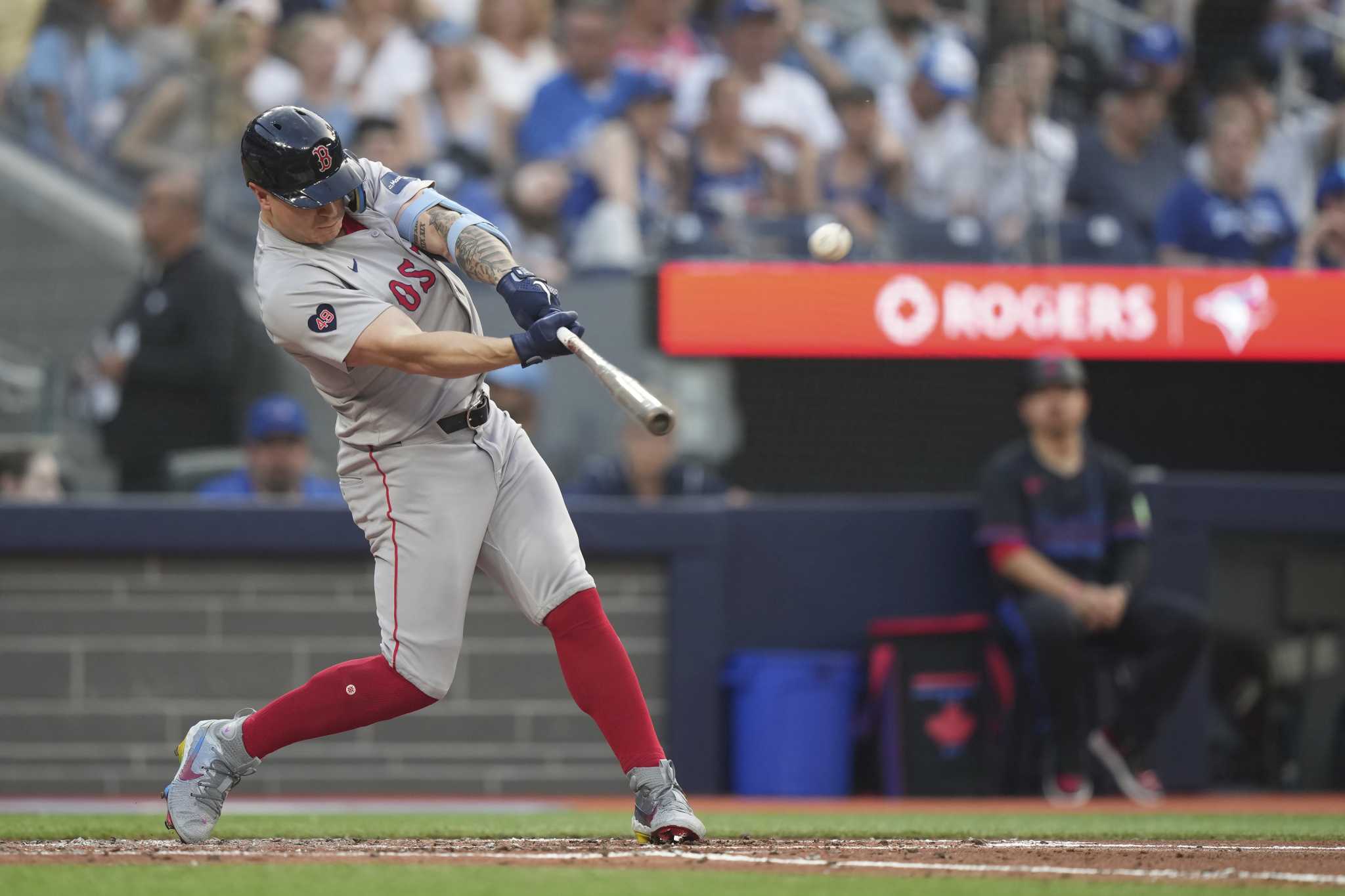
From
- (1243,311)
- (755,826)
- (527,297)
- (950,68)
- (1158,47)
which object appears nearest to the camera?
(527,297)

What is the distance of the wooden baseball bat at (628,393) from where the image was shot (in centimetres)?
370

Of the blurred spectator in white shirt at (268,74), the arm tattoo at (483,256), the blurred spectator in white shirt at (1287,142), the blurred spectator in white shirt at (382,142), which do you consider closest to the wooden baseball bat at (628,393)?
the arm tattoo at (483,256)

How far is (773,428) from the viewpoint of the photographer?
8.62 metres

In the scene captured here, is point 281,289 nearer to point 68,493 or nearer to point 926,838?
point 926,838

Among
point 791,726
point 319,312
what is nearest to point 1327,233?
point 791,726

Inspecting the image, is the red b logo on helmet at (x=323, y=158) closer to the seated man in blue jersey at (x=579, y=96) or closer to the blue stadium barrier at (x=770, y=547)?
the blue stadium barrier at (x=770, y=547)

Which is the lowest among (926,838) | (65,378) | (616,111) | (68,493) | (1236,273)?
(926,838)

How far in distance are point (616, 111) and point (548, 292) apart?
5.32 meters

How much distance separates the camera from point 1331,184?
9312mm


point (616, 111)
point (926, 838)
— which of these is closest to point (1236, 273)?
point (616, 111)

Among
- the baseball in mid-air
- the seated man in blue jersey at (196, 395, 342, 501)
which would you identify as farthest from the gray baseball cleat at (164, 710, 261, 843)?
the seated man in blue jersey at (196, 395, 342, 501)

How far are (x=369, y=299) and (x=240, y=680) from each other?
3.20m

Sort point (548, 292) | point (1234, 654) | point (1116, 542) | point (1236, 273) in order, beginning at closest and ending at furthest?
1. point (548, 292)
2. point (1116, 542)
3. point (1234, 654)
4. point (1236, 273)

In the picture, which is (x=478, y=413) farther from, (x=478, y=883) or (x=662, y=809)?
(x=478, y=883)
